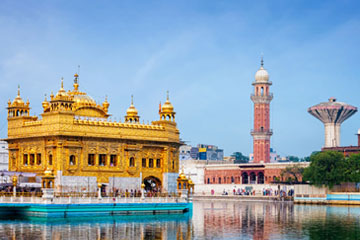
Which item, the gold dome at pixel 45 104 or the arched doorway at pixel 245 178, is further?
the arched doorway at pixel 245 178

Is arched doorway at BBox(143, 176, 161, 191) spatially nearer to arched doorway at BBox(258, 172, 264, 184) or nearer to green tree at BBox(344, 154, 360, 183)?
green tree at BBox(344, 154, 360, 183)

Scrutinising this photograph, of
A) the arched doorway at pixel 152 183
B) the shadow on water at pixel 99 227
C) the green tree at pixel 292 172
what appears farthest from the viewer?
the green tree at pixel 292 172

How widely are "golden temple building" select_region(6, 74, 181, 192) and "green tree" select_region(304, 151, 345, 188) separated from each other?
103 ft

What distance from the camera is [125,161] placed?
163ft

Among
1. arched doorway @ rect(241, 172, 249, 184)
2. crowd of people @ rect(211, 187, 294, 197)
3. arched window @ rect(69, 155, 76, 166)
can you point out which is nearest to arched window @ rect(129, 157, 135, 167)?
arched window @ rect(69, 155, 76, 166)

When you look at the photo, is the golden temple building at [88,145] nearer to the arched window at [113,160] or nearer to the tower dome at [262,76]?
the arched window at [113,160]

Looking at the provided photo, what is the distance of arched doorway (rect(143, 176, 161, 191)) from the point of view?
5190 centimetres

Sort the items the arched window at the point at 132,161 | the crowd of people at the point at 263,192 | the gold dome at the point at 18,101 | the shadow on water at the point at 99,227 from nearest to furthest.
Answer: the shadow on water at the point at 99,227
the arched window at the point at 132,161
the gold dome at the point at 18,101
the crowd of people at the point at 263,192

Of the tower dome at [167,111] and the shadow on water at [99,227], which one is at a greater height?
the tower dome at [167,111]

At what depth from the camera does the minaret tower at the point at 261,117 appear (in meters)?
129

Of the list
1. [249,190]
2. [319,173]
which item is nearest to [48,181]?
[319,173]

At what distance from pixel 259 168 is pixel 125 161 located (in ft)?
207

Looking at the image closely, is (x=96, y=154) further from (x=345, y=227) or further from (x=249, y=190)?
(x=249, y=190)

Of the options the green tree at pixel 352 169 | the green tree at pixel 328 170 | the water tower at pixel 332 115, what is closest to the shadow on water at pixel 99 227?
the green tree at pixel 328 170
